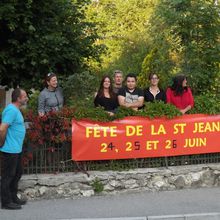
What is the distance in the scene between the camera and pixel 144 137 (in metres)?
7.93

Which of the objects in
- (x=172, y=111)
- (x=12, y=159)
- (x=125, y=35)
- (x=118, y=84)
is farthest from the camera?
(x=125, y=35)

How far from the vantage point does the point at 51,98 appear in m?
7.80

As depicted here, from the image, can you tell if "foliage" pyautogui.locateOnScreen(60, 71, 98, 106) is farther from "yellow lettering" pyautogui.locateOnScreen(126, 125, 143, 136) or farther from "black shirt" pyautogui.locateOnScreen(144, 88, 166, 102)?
"yellow lettering" pyautogui.locateOnScreen(126, 125, 143, 136)

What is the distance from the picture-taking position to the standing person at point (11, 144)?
6566 millimetres

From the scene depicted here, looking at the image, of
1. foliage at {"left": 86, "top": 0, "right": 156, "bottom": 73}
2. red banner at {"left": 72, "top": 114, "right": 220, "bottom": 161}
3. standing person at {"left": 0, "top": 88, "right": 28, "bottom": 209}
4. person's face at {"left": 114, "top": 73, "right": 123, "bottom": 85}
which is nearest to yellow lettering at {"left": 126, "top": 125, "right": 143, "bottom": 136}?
red banner at {"left": 72, "top": 114, "right": 220, "bottom": 161}

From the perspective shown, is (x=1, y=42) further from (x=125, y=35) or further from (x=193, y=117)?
(x=125, y=35)

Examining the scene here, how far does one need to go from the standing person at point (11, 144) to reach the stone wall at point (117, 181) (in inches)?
20.9

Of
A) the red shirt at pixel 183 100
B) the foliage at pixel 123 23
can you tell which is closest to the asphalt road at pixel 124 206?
the red shirt at pixel 183 100

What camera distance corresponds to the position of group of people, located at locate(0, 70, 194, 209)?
6.64 meters

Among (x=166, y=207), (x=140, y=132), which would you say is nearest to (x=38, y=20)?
(x=140, y=132)

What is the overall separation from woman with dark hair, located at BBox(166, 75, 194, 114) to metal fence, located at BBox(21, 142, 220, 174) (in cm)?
97

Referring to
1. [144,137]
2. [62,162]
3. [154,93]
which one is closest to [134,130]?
[144,137]

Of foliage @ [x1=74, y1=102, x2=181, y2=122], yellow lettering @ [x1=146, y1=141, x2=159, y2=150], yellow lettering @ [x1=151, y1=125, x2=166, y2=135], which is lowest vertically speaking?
yellow lettering @ [x1=146, y1=141, x2=159, y2=150]

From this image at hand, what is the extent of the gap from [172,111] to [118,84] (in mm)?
1164
